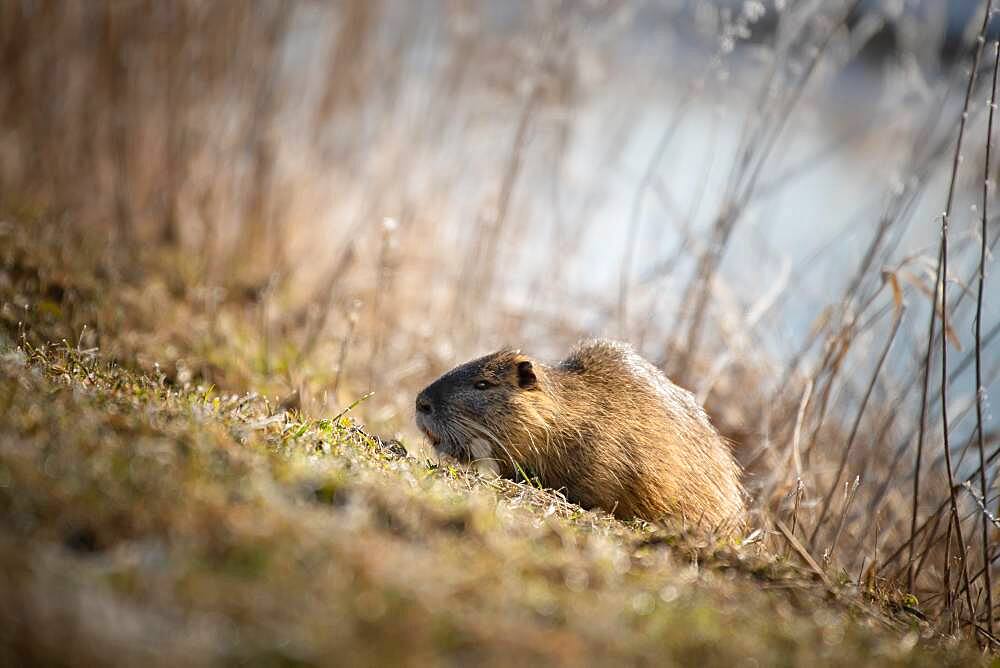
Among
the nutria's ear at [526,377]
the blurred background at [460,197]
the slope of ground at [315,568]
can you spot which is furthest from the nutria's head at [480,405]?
the slope of ground at [315,568]

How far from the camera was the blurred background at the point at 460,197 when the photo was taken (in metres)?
3.96

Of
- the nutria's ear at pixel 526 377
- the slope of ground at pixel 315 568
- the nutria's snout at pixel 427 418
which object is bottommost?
the nutria's snout at pixel 427 418

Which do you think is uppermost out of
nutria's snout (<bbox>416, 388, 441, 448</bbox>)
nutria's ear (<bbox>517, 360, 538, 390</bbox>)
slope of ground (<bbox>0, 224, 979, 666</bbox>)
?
slope of ground (<bbox>0, 224, 979, 666</bbox>)

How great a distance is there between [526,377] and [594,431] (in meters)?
0.35

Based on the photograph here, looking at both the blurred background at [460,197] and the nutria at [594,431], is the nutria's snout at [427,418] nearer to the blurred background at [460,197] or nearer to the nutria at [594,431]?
the nutria at [594,431]

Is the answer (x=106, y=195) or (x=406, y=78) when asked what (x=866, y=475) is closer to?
(x=406, y=78)

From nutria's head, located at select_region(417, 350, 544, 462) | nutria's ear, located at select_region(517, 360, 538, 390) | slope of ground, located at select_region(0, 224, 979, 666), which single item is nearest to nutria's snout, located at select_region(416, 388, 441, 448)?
nutria's head, located at select_region(417, 350, 544, 462)

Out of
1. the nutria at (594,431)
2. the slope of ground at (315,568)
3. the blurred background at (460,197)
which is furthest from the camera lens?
the blurred background at (460,197)

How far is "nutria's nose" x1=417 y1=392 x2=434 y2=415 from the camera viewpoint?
3.41 metres

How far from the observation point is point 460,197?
6000 mm

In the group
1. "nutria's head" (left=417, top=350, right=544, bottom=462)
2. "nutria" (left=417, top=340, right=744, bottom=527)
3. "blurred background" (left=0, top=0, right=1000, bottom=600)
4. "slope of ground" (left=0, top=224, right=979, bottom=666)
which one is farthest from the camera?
"blurred background" (left=0, top=0, right=1000, bottom=600)

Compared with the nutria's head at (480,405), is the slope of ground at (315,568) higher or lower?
higher

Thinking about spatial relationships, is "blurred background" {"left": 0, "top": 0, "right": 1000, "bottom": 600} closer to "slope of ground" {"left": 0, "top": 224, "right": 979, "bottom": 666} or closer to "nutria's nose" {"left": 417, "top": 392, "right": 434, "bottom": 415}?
"nutria's nose" {"left": 417, "top": 392, "right": 434, "bottom": 415}

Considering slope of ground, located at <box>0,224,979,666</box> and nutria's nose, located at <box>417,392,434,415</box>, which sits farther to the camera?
nutria's nose, located at <box>417,392,434,415</box>
